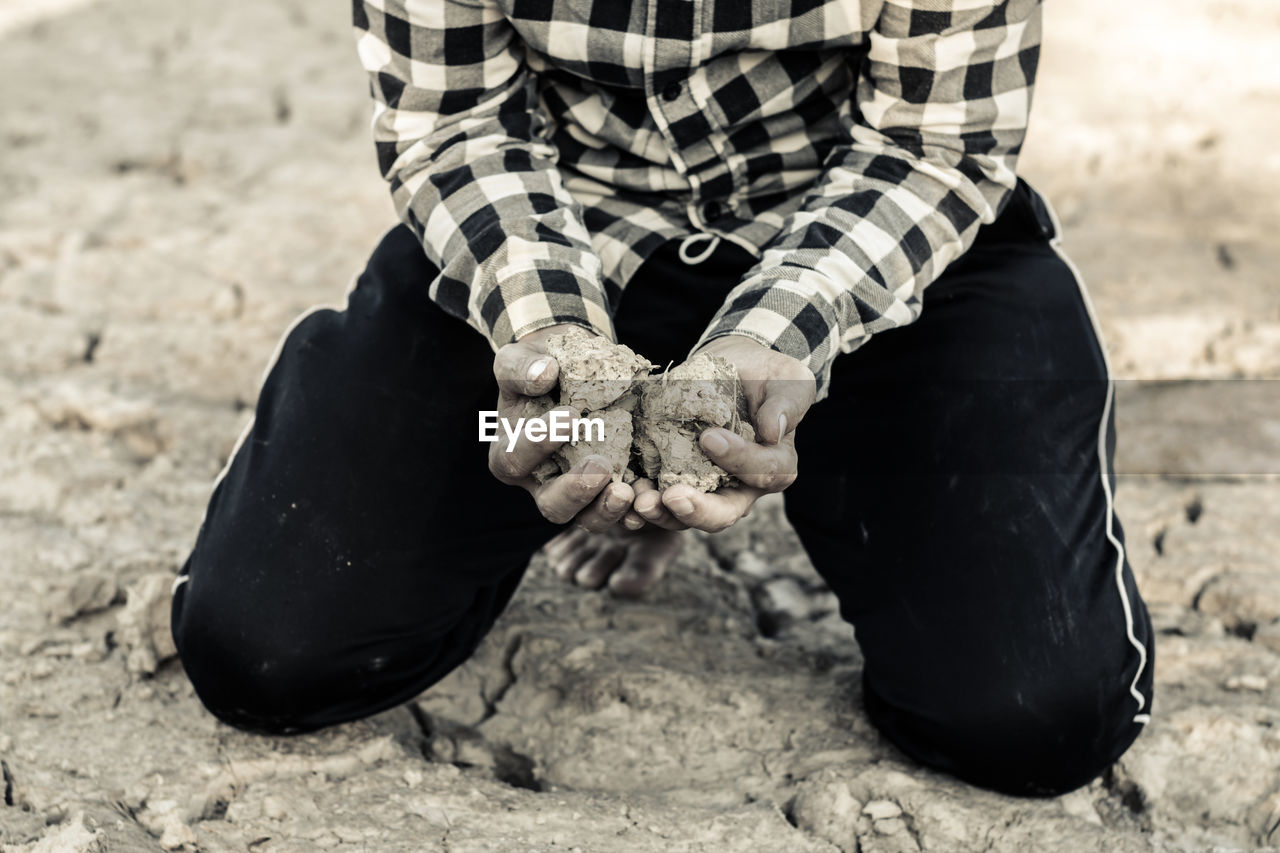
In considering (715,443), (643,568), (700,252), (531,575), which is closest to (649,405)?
(715,443)

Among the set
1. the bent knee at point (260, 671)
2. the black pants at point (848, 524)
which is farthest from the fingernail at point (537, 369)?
the bent knee at point (260, 671)

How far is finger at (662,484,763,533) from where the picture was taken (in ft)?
4.42

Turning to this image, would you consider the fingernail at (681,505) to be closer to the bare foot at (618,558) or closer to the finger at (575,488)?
the finger at (575,488)

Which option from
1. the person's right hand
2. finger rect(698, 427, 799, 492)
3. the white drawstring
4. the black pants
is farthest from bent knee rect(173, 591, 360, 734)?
the white drawstring

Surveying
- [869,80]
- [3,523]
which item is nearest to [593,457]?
[869,80]

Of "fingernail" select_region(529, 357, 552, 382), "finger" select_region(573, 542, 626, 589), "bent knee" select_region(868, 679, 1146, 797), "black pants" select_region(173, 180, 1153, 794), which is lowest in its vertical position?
"finger" select_region(573, 542, 626, 589)

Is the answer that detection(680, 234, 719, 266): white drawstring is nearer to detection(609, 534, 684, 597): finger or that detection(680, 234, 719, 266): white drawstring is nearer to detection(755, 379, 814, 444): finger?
detection(755, 379, 814, 444): finger

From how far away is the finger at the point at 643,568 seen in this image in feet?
6.76

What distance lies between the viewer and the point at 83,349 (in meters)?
2.59

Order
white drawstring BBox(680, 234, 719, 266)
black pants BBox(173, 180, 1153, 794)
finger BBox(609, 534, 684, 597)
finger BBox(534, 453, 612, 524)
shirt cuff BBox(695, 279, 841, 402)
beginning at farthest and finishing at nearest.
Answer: finger BBox(609, 534, 684, 597) → white drawstring BBox(680, 234, 719, 266) → black pants BBox(173, 180, 1153, 794) → shirt cuff BBox(695, 279, 841, 402) → finger BBox(534, 453, 612, 524)

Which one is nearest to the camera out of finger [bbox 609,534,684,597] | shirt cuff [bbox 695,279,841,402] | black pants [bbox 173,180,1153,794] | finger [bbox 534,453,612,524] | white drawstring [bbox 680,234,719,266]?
finger [bbox 534,453,612,524]

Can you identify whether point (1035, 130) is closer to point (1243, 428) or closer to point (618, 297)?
point (1243, 428)

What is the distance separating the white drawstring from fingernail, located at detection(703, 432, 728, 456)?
453mm

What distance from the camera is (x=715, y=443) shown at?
136 cm
